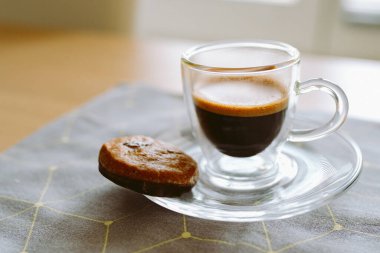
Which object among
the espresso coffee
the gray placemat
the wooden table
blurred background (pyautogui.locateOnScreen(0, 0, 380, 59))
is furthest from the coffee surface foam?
blurred background (pyautogui.locateOnScreen(0, 0, 380, 59))

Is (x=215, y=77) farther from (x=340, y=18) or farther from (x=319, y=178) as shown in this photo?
(x=340, y=18)

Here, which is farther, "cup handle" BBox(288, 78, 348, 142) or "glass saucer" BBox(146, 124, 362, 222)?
"cup handle" BBox(288, 78, 348, 142)

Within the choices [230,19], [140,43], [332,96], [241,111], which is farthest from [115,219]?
[230,19]

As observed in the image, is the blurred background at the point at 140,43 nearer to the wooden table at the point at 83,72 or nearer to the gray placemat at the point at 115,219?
the wooden table at the point at 83,72

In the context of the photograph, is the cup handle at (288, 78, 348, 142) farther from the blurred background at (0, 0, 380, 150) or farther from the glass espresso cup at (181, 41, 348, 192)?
the blurred background at (0, 0, 380, 150)

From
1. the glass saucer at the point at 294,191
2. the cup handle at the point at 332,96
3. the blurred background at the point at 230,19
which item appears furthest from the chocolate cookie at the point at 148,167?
the blurred background at the point at 230,19

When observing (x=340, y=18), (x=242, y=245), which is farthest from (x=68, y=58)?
(x=340, y=18)
